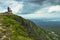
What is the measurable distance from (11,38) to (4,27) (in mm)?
8275

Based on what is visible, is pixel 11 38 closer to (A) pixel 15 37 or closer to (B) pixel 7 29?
(A) pixel 15 37

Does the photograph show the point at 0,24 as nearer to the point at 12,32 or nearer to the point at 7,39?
the point at 12,32

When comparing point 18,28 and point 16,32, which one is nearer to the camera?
point 16,32

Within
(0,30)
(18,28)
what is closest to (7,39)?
(0,30)

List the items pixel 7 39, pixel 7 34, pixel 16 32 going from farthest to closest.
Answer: pixel 16 32 → pixel 7 34 → pixel 7 39

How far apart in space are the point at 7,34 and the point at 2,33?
162 centimetres

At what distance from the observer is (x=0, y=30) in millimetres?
62938

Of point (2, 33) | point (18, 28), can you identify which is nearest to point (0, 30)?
point (2, 33)

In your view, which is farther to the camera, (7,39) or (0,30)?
(0,30)

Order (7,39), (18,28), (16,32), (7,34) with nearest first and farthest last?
(7,39)
(7,34)
(16,32)
(18,28)

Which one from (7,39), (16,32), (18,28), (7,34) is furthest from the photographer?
(18,28)

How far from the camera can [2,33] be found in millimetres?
61500

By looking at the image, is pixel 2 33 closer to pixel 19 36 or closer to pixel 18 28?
pixel 19 36

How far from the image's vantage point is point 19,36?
64438mm
